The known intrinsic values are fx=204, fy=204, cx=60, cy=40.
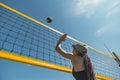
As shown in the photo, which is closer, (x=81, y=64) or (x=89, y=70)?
(x=89, y=70)

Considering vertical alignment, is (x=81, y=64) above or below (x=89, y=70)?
above

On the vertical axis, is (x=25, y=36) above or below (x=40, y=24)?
below

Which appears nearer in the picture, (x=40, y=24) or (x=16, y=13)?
(x=16, y=13)

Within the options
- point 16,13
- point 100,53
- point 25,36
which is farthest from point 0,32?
point 100,53

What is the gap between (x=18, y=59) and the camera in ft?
17.4

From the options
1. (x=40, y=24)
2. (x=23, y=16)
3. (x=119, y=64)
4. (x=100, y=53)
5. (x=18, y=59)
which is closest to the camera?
(x=18, y=59)

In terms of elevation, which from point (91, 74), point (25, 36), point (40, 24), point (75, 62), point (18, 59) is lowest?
point (91, 74)

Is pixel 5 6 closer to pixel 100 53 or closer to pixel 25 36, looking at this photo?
pixel 25 36

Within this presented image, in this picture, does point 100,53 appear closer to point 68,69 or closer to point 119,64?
point 119,64

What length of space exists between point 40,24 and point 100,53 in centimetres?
453

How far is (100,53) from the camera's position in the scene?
1193 cm

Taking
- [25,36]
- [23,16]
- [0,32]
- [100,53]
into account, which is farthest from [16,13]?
[100,53]

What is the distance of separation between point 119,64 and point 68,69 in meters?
6.89

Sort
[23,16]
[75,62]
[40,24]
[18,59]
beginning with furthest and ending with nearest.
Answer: [40,24] → [23,16] → [18,59] → [75,62]
